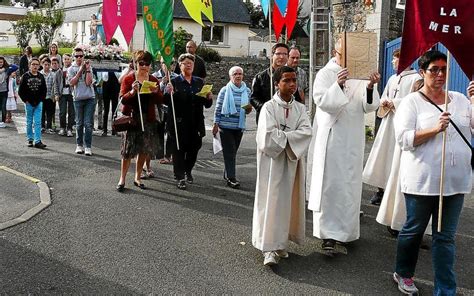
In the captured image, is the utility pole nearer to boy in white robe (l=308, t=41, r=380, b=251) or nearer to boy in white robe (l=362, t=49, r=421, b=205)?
boy in white robe (l=362, t=49, r=421, b=205)

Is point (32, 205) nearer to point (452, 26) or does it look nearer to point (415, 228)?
point (415, 228)

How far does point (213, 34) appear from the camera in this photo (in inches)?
1752

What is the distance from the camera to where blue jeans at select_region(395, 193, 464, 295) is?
4469mm

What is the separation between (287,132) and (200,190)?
3368mm

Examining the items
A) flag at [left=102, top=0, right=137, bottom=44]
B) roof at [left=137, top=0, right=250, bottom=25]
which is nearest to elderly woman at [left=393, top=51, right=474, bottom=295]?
flag at [left=102, top=0, right=137, bottom=44]

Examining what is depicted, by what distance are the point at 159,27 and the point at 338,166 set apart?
14.4ft

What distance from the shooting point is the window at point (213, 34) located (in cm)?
4342

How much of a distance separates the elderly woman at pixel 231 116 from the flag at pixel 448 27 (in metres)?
4.43

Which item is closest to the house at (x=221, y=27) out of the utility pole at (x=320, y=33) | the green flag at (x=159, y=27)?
the green flag at (x=159, y=27)

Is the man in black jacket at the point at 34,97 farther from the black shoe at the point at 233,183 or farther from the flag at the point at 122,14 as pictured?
the black shoe at the point at 233,183

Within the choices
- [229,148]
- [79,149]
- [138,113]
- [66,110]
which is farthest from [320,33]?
[66,110]

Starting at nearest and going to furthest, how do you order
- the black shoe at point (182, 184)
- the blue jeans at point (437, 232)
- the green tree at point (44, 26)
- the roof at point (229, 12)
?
the blue jeans at point (437, 232) < the black shoe at point (182, 184) < the green tree at point (44, 26) < the roof at point (229, 12)

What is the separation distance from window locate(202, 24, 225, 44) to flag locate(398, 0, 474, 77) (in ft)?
129

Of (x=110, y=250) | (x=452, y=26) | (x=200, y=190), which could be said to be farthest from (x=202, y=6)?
(x=452, y=26)
